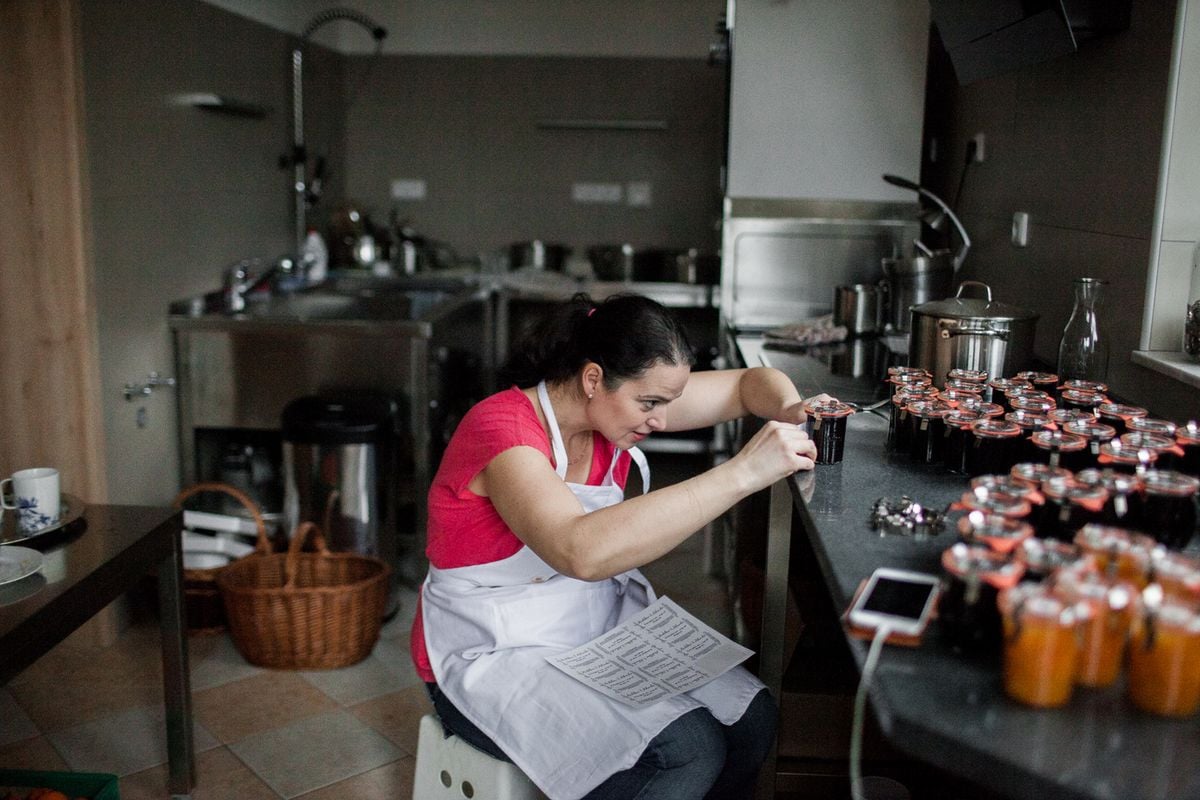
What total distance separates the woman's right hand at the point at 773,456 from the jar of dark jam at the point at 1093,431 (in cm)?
36

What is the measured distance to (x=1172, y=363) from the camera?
1892mm

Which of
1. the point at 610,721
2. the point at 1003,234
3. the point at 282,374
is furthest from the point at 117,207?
the point at 1003,234

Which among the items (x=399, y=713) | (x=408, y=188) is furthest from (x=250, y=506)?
(x=408, y=188)

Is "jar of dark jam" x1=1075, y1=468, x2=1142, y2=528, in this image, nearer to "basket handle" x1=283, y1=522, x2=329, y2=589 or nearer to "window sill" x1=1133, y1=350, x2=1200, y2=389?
"window sill" x1=1133, y1=350, x2=1200, y2=389

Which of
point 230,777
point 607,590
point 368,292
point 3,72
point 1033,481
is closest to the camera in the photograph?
point 1033,481

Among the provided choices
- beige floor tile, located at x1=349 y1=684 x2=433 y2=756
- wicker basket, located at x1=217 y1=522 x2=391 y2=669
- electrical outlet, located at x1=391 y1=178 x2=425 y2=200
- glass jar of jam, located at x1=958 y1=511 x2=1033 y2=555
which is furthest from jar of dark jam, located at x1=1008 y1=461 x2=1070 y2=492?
electrical outlet, located at x1=391 y1=178 x2=425 y2=200

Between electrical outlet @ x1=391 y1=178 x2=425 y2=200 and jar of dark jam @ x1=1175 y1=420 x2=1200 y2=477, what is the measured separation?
4.19 metres

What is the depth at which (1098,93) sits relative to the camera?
90.7 inches

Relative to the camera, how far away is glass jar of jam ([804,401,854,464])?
5.63ft

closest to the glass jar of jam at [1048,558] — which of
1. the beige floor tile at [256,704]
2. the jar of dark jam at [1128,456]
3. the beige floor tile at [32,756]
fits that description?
the jar of dark jam at [1128,456]

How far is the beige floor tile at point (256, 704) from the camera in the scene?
2521 millimetres

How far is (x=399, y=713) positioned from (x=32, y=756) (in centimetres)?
79

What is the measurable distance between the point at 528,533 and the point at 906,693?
0.67 meters

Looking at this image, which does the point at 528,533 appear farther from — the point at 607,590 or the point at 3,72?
the point at 3,72
